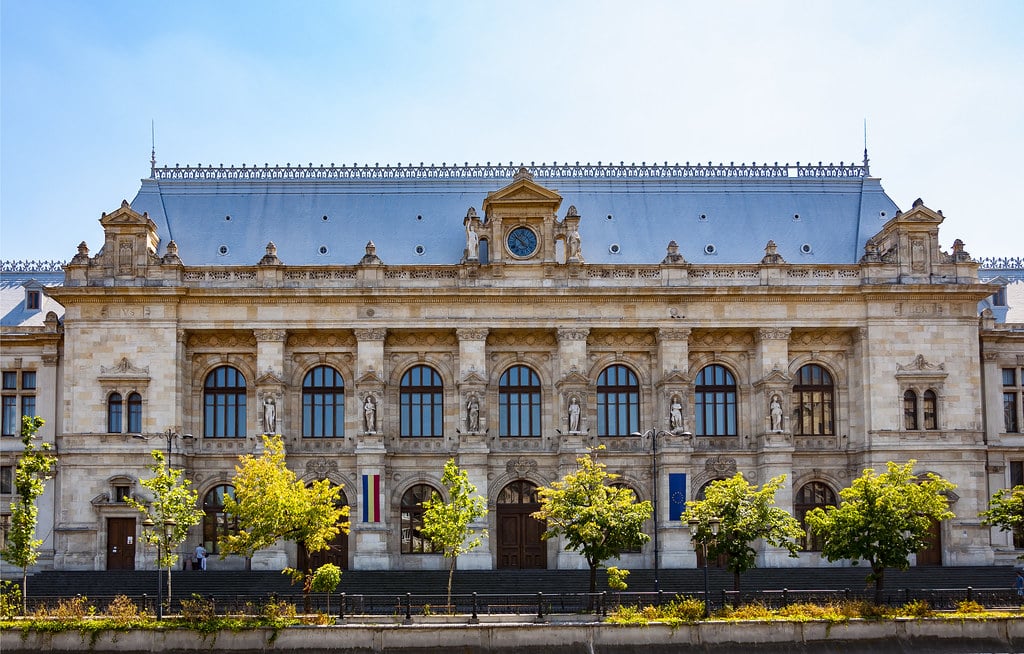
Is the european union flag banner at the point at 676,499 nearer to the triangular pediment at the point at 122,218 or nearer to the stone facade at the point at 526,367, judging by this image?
the stone facade at the point at 526,367

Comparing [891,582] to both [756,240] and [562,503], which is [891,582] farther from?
[756,240]

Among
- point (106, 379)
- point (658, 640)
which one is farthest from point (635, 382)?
point (106, 379)

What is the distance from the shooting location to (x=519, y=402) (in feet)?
190

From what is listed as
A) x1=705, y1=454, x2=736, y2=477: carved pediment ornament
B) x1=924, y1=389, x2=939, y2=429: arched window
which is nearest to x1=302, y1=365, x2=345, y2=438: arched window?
x1=705, y1=454, x2=736, y2=477: carved pediment ornament

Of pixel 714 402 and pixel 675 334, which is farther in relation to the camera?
pixel 714 402

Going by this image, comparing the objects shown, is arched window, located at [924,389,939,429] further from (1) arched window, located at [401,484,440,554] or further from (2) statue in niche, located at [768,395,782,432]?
(1) arched window, located at [401,484,440,554]

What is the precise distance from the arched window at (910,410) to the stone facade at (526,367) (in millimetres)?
117

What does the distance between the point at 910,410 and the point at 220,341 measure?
116ft

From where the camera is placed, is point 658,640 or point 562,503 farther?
point 562,503

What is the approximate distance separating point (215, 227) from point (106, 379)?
37.3 ft

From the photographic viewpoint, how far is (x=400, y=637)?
3684 centimetres

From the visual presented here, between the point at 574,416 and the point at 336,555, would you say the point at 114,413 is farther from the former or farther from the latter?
the point at 574,416

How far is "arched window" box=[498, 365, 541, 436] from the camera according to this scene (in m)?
57.5

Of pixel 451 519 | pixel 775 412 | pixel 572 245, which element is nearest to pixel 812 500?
pixel 775 412
